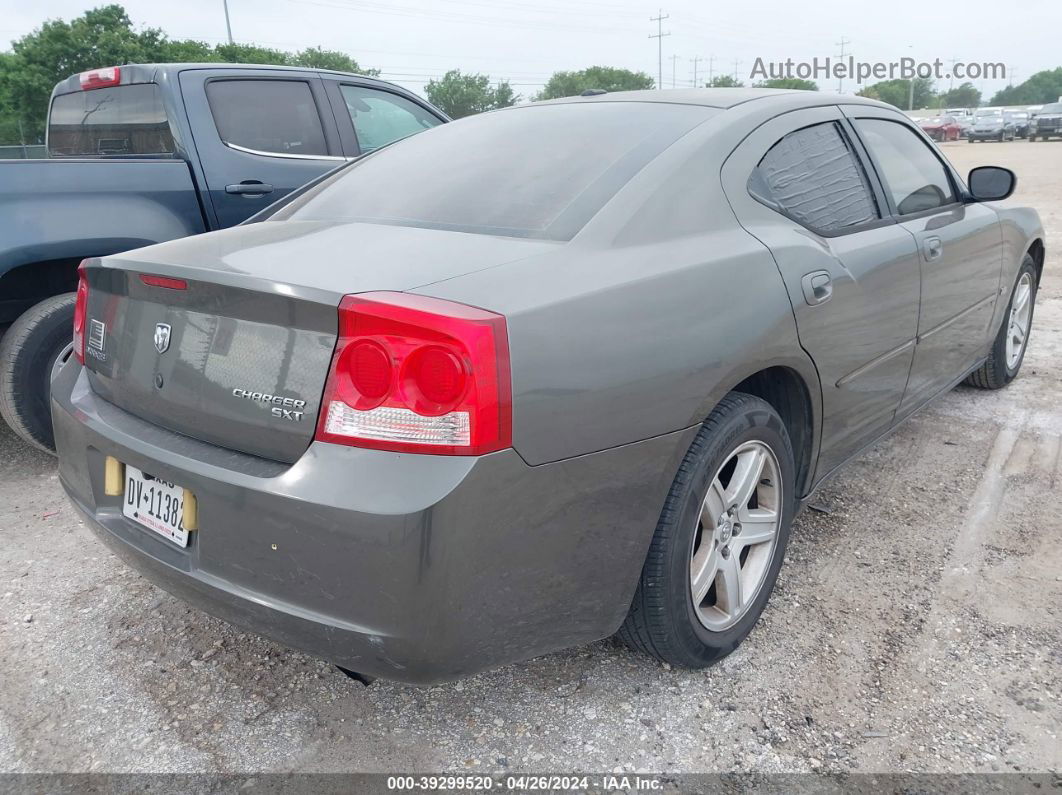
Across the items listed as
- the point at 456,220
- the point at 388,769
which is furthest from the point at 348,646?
the point at 456,220

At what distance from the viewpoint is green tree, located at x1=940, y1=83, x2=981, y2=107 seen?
10850cm

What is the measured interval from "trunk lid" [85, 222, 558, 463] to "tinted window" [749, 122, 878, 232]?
96 centimetres

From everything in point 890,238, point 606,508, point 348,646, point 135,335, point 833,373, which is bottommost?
point 348,646

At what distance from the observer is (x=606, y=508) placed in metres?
1.95

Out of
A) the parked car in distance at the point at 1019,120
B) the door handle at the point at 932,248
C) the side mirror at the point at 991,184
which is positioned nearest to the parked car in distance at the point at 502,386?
the door handle at the point at 932,248

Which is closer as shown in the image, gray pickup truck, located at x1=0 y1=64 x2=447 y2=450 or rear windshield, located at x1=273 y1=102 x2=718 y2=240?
rear windshield, located at x1=273 y1=102 x2=718 y2=240

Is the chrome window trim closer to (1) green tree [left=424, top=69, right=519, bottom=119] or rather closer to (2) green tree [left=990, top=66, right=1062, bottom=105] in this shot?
(1) green tree [left=424, top=69, right=519, bottom=119]

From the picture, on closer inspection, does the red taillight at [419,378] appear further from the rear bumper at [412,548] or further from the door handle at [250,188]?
the door handle at [250,188]

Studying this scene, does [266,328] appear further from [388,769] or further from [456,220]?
[388,769]

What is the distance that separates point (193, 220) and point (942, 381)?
11.6 feet

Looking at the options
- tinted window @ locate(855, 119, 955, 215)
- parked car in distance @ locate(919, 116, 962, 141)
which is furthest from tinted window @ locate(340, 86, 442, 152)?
parked car in distance @ locate(919, 116, 962, 141)

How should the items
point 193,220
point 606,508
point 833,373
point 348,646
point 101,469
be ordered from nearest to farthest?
point 348,646, point 606,508, point 101,469, point 833,373, point 193,220

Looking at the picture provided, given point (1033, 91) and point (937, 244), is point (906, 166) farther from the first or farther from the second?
point (1033, 91)

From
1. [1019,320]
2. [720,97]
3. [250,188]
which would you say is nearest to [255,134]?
[250,188]
